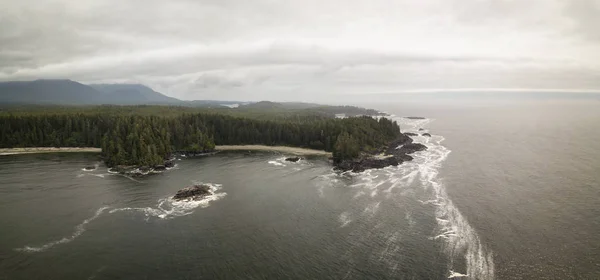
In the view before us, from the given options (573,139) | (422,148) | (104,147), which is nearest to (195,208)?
(104,147)

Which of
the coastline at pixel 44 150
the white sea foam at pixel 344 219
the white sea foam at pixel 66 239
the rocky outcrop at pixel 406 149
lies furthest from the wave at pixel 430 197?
the coastline at pixel 44 150

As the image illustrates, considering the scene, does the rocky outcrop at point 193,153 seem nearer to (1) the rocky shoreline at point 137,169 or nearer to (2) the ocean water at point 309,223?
(1) the rocky shoreline at point 137,169

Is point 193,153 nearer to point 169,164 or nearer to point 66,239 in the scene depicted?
point 169,164

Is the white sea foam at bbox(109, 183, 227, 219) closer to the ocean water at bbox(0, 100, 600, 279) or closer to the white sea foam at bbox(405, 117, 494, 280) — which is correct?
the ocean water at bbox(0, 100, 600, 279)

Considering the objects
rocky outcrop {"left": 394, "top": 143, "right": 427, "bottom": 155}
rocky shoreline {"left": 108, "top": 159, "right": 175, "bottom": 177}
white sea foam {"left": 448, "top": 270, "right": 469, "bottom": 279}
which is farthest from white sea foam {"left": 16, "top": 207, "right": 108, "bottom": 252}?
rocky outcrop {"left": 394, "top": 143, "right": 427, "bottom": 155}

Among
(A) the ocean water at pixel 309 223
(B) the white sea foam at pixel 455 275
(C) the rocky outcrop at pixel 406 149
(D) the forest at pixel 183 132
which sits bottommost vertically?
(B) the white sea foam at pixel 455 275

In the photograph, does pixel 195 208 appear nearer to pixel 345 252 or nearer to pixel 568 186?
pixel 345 252
